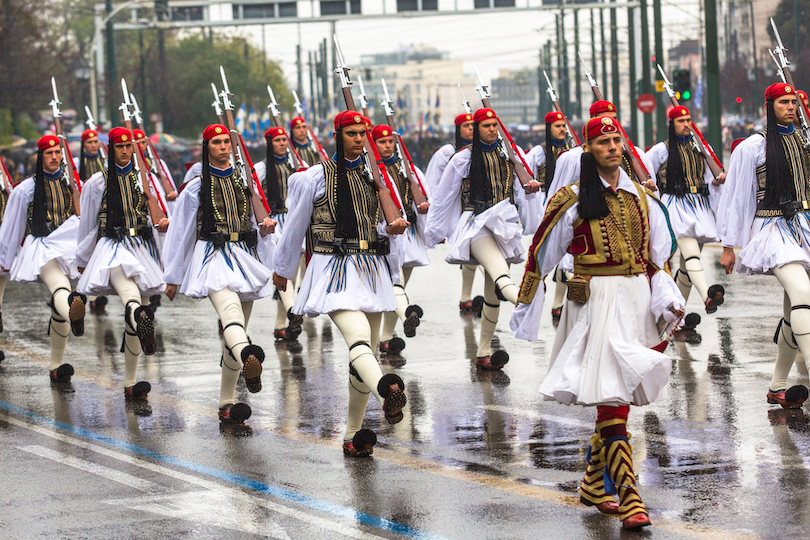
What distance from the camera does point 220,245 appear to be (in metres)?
8.82

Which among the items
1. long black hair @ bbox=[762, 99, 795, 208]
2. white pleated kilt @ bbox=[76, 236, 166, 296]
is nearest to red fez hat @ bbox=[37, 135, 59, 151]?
white pleated kilt @ bbox=[76, 236, 166, 296]

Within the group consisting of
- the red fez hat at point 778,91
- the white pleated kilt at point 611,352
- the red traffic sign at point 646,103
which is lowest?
the white pleated kilt at point 611,352

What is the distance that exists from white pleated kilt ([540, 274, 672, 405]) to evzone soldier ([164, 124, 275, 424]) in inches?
119

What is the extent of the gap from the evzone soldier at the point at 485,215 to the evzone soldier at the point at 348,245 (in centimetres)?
257

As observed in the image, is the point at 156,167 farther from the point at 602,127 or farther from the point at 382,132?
the point at 602,127

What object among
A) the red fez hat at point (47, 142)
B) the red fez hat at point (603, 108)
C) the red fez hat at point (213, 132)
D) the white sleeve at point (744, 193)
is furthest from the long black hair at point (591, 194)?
the red fez hat at point (47, 142)

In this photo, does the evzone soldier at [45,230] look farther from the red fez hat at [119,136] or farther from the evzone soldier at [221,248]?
the evzone soldier at [221,248]

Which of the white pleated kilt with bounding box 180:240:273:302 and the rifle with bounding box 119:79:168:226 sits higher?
the rifle with bounding box 119:79:168:226

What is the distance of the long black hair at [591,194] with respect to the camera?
6.10 m

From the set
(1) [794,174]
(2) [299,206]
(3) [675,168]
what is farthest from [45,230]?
(1) [794,174]

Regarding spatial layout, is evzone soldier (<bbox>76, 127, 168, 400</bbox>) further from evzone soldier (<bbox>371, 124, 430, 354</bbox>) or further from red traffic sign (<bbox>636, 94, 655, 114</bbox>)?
red traffic sign (<bbox>636, 94, 655, 114</bbox>)

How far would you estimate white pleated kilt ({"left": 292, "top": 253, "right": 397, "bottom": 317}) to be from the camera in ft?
24.4

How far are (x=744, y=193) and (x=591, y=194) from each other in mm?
2838

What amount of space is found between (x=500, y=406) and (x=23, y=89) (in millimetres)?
A: 31303
